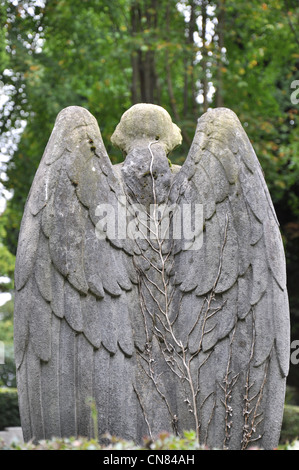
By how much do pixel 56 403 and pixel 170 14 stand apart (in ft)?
42.6

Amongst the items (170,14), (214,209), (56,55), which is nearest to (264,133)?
(170,14)

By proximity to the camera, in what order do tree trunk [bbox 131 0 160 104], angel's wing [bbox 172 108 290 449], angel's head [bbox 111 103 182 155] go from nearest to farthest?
angel's wing [bbox 172 108 290 449]
angel's head [bbox 111 103 182 155]
tree trunk [bbox 131 0 160 104]

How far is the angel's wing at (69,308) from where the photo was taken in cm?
430

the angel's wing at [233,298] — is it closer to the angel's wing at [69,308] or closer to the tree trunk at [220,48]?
the angel's wing at [69,308]

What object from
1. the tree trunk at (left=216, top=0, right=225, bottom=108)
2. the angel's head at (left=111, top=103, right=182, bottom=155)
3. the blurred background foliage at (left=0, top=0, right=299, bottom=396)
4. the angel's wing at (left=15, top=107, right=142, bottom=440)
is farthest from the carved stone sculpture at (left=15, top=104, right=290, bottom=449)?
the tree trunk at (left=216, top=0, right=225, bottom=108)

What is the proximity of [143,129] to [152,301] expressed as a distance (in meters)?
1.18

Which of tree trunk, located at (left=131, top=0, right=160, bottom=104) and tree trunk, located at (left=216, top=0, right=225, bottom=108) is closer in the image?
tree trunk, located at (left=216, top=0, right=225, bottom=108)

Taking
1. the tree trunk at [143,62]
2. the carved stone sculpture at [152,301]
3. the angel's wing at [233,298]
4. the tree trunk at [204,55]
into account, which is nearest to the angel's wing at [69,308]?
the carved stone sculpture at [152,301]

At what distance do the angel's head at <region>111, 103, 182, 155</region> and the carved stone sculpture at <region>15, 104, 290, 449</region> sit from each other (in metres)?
0.38

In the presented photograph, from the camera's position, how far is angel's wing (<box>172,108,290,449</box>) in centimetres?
441

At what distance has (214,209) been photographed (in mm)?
4590

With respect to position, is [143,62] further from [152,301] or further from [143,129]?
[152,301]

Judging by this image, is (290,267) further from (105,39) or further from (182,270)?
(182,270)

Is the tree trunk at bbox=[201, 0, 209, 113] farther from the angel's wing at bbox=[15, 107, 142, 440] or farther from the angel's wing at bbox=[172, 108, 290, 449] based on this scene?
the angel's wing at bbox=[15, 107, 142, 440]
